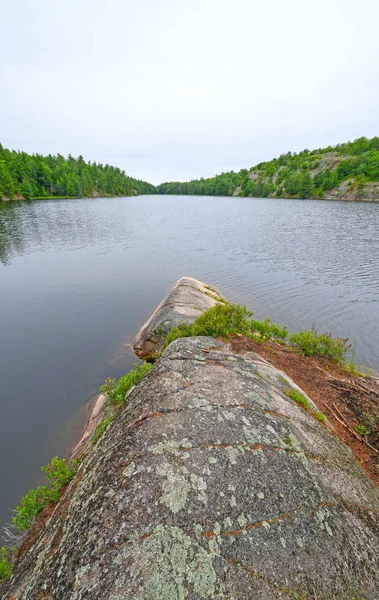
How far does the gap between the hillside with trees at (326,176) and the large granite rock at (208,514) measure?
411ft

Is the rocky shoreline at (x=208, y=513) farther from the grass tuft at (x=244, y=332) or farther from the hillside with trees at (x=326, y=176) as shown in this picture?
the hillside with trees at (x=326, y=176)

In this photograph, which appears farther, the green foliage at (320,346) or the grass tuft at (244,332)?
the green foliage at (320,346)

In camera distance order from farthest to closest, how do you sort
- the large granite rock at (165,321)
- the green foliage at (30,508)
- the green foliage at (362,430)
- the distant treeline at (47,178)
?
the distant treeline at (47,178), the large granite rock at (165,321), the green foliage at (362,430), the green foliage at (30,508)

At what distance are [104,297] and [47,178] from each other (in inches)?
4348

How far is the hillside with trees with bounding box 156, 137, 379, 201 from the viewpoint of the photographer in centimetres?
10769

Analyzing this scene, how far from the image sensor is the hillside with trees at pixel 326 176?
108 metres

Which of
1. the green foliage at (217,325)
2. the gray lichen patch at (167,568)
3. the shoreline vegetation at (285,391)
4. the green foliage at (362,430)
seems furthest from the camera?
the green foliage at (217,325)

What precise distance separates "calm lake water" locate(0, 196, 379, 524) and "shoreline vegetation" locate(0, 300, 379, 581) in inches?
85.4

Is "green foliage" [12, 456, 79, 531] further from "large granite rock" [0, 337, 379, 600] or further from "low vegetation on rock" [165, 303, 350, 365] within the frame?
"low vegetation on rock" [165, 303, 350, 365]

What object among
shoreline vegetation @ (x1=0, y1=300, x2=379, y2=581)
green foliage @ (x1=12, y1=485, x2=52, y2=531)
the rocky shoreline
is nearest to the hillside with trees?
shoreline vegetation @ (x1=0, y1=300, x2=379, y2=581)

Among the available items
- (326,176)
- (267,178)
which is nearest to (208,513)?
(326,176)

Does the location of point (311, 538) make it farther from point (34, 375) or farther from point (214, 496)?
point (34, 375)

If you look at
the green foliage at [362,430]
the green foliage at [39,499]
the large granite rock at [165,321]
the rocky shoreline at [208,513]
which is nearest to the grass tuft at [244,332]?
the large granite rock at [165,321]

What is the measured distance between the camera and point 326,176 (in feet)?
406
